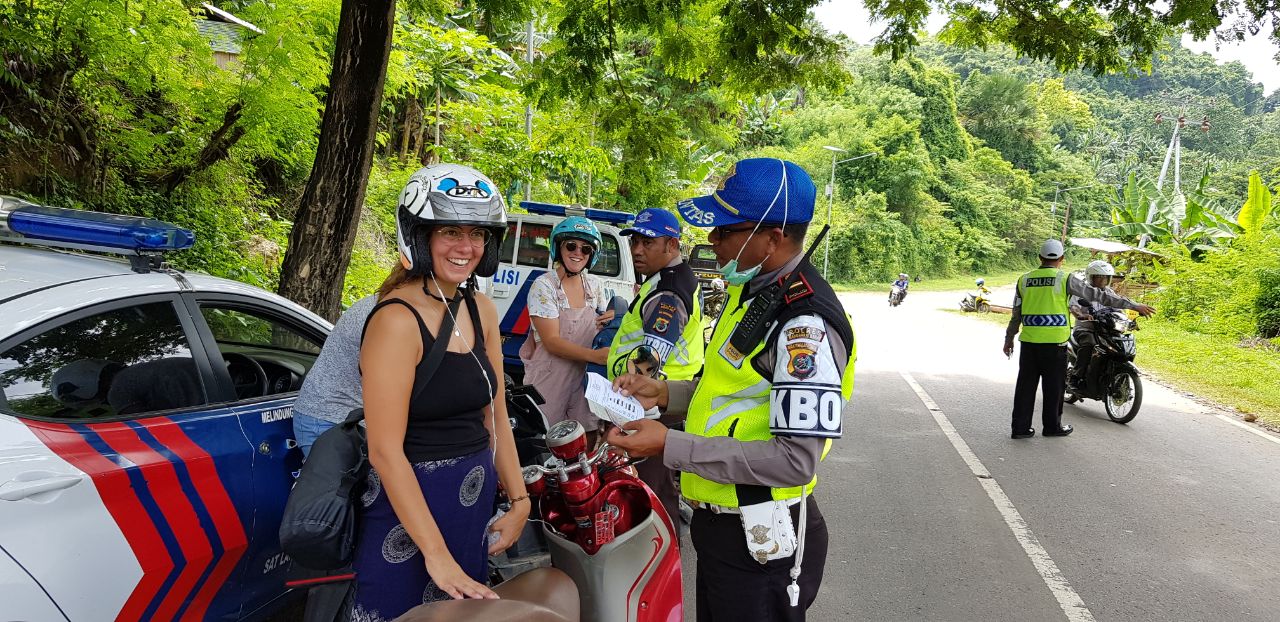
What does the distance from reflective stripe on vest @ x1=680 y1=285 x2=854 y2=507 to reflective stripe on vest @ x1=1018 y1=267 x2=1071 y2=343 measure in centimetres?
629

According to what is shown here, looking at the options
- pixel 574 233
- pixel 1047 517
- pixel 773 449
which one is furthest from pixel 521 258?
pixel 773 449

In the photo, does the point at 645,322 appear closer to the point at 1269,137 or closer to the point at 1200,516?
the point at 1200,516

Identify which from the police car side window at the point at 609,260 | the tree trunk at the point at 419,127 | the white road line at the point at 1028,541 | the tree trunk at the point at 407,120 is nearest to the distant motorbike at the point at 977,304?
the tree trunk at the point at 419,127

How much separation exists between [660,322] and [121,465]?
2089 mm

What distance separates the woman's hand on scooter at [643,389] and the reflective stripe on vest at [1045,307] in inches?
237

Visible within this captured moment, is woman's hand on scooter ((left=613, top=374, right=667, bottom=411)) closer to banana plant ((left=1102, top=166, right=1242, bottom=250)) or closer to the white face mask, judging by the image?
the white face mask

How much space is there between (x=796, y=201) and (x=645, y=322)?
1683 millimetres

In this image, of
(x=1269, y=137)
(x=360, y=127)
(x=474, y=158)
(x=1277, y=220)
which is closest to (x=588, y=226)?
(x=360, y=127)

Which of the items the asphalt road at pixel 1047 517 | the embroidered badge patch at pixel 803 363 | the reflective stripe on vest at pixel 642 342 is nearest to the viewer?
the embroidered badge patch at pixel 803 363

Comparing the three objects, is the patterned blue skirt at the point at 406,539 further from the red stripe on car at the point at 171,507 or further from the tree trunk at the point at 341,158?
the tree trunk at the point at 341,158

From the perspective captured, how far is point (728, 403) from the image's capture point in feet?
6.90

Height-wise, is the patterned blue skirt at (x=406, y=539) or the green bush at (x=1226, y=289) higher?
the green bush at (x=1226, y=289)

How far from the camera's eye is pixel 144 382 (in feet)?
8.63

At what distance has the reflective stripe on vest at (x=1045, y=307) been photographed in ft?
24.9
